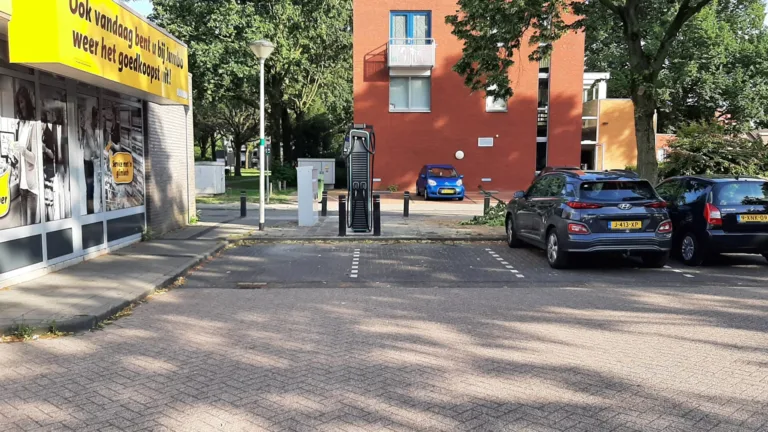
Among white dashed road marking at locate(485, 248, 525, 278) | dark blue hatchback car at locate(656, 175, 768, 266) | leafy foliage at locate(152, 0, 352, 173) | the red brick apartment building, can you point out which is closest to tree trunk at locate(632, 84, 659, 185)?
dark blue hatchback car at locate(656, 175, 768, 266)

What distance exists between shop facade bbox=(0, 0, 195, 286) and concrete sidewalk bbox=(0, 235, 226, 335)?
38 centimetres

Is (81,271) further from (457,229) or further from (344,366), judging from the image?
(457,229)

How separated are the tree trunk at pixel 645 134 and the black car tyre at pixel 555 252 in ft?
18.8

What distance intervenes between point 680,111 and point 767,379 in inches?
1563

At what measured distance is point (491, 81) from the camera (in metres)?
15.5

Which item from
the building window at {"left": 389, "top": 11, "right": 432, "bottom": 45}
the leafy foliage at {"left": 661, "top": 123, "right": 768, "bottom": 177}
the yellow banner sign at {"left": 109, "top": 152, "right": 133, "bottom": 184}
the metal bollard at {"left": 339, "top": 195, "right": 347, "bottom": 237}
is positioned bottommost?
the metal bollard at {"left": 339, "top": 195, "right": 347, "bottom": 237}

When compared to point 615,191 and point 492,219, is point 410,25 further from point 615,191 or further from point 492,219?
point 615,191

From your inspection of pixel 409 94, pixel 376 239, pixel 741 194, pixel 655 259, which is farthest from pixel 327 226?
pixel 409 94

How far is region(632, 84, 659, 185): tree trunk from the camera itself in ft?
45.9

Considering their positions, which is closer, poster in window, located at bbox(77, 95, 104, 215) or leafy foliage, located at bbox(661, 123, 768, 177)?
poster in window, located at bbox(77, 95, 104, 215)

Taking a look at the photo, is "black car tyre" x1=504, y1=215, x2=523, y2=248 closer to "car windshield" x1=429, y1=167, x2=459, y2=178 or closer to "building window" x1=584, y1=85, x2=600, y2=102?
"car windshield" x1=429, y1=167, x2=459, y2=178

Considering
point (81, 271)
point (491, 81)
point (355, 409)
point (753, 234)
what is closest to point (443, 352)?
point (355, 409)

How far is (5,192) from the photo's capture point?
7.52 m

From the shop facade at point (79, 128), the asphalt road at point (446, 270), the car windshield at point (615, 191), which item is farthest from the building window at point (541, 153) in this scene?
the shop facade at point (79, 128)
